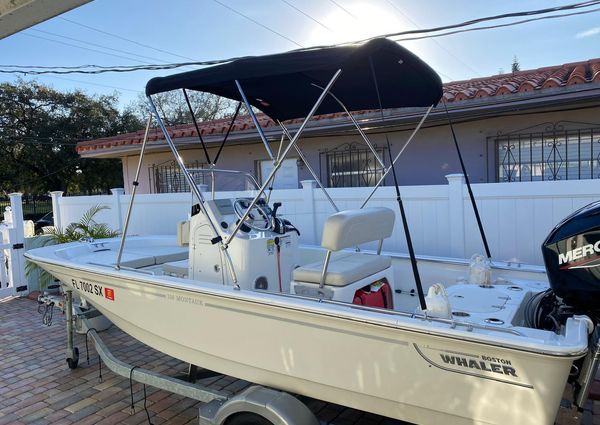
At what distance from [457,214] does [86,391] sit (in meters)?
3.99

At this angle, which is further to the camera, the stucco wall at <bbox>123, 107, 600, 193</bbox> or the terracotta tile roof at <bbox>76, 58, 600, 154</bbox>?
the stucco wall at <bbox>123, 107, 600, 193</bbox>

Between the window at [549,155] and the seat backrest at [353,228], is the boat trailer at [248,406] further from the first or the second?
the window at [549,155]

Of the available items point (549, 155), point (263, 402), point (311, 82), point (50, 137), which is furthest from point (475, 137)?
point (50, 137)

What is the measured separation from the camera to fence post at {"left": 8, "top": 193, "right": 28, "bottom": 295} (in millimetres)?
6816

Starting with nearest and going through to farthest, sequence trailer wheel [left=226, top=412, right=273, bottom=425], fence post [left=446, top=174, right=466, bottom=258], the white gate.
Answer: trailer wheel [left=226, top=412, right=273, bottom=425]
fence post [left=446, top=174, right=466, bottom=258]
the white gate

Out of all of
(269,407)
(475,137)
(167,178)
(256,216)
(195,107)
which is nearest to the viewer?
(269,407)

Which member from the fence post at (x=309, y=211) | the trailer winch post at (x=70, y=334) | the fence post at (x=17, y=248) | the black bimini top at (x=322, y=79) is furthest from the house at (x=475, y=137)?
the trailer winch post at (x=70, y=334)

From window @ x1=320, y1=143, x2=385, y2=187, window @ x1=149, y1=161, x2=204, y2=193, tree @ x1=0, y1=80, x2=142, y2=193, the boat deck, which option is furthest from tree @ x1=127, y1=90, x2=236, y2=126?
the boat deck

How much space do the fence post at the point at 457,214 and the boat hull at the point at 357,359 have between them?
3082 mm

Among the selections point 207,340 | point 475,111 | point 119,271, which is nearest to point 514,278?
point 207,340

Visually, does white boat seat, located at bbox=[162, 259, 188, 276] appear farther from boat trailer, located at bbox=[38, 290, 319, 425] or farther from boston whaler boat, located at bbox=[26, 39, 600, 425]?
boat trailer, located at bbox=[38, 290, 319, 425]

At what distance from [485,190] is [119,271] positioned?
367 cm

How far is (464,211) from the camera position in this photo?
493cm

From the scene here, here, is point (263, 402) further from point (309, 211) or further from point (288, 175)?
point (288, 175)
